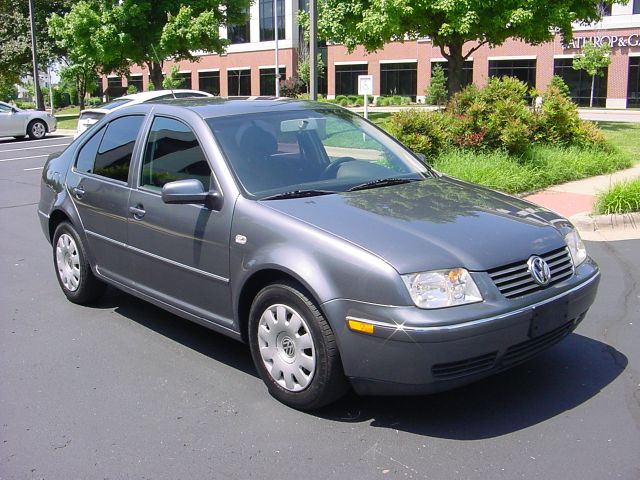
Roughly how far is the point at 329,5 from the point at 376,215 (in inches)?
750

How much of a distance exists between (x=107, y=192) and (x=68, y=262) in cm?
103

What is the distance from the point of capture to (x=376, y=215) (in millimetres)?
3979

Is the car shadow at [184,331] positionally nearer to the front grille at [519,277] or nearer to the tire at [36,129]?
the front grille at [519,277]

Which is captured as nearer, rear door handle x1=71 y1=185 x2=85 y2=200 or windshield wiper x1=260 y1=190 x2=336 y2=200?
windshield wiper x1=260 y1=190 x2=336 y2=200

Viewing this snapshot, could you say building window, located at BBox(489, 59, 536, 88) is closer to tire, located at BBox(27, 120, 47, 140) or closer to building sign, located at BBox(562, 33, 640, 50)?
building sign, located at BBox(562, 33, 640, 50)

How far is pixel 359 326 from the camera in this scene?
354 cm

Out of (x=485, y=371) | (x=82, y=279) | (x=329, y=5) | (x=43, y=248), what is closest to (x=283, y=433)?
(x=485, y=371)

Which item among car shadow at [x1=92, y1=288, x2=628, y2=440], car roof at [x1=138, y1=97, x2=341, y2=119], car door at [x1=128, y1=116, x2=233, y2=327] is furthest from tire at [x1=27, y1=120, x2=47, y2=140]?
car shadow at [x1=92, y1=288, x2=628, y2=440]

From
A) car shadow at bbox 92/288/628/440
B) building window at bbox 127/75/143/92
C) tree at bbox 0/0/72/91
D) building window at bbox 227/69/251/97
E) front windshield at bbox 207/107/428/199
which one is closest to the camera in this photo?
car shadow at bbox 92/288/628/440

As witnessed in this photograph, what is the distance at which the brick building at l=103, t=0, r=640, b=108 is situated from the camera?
144ft

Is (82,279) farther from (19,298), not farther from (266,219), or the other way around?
(266,219)

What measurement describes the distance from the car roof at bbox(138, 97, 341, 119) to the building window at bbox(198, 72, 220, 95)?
58565 millimetres

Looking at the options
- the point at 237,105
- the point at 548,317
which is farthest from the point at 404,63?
the point at 548,317

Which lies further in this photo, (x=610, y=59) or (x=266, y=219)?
(x=610, y=59)
